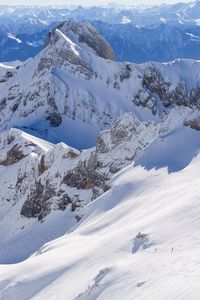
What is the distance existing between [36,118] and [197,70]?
1371 inches

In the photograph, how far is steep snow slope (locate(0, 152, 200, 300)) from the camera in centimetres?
1900

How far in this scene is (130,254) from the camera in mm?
24578

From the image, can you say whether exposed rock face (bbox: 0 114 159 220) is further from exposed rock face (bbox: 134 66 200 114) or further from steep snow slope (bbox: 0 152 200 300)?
exposed rock face (bbox: 134 66 200 114)

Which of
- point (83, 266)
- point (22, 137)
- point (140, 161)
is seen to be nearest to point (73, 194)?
point (140, 161)

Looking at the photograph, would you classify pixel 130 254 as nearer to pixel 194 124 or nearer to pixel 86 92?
pixel 194 124

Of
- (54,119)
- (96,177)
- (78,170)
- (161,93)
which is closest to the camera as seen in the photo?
(96,177)

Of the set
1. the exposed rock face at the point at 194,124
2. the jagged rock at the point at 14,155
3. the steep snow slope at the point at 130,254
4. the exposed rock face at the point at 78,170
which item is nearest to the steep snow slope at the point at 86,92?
the jagged rock at the point at 14,155

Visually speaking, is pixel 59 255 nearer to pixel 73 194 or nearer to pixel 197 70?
pixel 73 194

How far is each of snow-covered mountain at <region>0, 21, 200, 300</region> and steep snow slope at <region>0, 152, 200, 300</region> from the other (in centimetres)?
8

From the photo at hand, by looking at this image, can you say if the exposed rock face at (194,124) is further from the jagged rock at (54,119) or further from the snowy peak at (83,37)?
the snowy peak at (83,37)

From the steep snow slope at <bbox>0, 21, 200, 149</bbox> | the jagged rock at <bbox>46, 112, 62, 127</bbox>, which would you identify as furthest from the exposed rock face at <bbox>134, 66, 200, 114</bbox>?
the jagged rock at <bbox>46, 112, 62, 127</bbox>

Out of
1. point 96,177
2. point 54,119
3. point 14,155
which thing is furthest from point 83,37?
point 96,177

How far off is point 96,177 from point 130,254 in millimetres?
→ 29659

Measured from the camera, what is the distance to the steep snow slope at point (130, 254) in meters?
19.0
